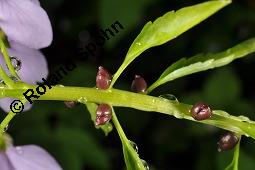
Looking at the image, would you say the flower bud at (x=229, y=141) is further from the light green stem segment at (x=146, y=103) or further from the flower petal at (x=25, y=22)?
the flower petal at (x=25, y=22)

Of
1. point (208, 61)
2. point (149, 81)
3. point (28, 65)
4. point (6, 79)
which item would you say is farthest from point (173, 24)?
point (149, 81)

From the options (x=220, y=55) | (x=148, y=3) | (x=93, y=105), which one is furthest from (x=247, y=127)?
(x=148, y=3)

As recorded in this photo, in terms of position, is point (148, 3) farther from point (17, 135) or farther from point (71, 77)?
point (17, 135)

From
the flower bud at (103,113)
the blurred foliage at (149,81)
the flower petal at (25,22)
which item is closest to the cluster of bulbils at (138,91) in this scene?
the flower bud at (103,113)

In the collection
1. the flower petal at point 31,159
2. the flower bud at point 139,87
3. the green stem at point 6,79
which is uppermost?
the green stem at point 6,79

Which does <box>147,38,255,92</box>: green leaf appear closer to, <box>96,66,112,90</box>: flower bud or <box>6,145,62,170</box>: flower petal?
<box>96,66,112,90</box>: flower bud
